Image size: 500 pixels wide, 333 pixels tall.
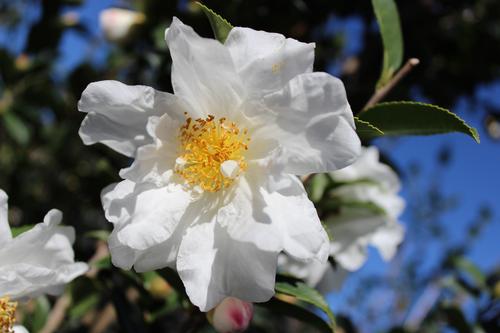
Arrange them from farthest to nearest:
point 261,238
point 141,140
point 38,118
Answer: point 38,118, point 141,140, point 261,238

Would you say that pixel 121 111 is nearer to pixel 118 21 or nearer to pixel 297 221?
pixel 297 221

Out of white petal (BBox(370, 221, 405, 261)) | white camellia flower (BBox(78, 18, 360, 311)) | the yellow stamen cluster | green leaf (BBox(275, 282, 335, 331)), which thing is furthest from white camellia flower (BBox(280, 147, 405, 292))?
the yellow stamen cluster

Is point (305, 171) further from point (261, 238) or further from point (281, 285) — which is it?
point (281, 285)

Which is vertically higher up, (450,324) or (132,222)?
(132,222)

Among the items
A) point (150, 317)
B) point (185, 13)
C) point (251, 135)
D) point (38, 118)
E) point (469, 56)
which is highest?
point (251, 135)

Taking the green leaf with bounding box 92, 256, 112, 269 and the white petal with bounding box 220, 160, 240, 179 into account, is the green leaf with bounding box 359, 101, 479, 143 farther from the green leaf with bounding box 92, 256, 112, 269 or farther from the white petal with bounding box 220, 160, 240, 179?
the green leaf with bounding box 92, 256, 112, 269

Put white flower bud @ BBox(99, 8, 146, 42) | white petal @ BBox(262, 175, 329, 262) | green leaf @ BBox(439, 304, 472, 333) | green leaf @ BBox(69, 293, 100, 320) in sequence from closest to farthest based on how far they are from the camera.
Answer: white petal @ BBox(262, 175, 329, 262) → green leaf @ BBox(69, 293, 100, 320) → green leaf @ BBox(439, 304, 472, 333) → white flower bud @ BBox(99, 8, 146, 42)

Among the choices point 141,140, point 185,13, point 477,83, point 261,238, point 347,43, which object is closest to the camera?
point 261,238

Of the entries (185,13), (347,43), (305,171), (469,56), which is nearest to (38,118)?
(185,13)
